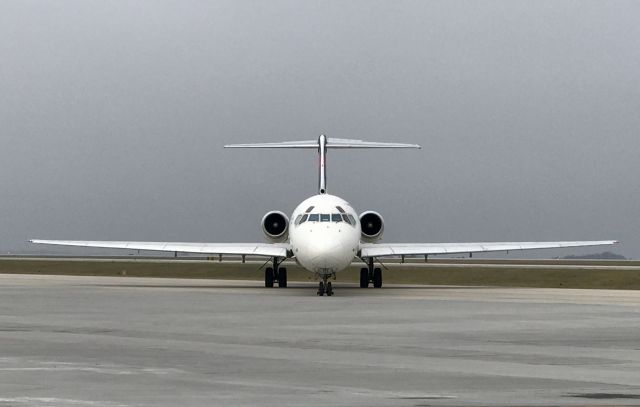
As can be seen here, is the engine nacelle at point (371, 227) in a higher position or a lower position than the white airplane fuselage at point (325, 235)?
higher

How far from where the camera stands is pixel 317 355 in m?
16.7

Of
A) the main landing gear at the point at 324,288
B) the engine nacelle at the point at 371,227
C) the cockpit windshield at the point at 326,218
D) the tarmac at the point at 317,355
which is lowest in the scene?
the tarmac at the point at 317,355

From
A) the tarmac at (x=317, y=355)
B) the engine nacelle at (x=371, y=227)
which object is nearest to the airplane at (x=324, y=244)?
the engine nacelle at (x=371, y=227)

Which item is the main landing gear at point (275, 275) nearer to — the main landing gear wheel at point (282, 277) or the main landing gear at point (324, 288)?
the main landing gear wheel at point (282, 277)

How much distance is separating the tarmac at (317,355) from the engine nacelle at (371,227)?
1542 cm

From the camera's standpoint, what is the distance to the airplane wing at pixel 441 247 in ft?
149

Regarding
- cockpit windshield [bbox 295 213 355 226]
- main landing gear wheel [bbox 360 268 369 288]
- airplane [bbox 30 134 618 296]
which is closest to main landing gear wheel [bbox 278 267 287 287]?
airplane [bbox 30 134 618 296]

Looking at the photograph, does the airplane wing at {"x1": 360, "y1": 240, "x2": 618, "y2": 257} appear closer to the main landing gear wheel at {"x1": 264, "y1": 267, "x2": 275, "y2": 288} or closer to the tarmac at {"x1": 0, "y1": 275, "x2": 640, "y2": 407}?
the main landing gear wheel at {"x1": 264, "y1": 267, "x2": 275, "y2": 288}

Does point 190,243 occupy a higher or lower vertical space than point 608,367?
higher

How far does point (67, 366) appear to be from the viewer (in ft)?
49.0

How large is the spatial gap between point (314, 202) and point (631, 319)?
698 inches

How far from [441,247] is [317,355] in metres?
31.6

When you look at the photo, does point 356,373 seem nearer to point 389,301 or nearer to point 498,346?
point 498,346

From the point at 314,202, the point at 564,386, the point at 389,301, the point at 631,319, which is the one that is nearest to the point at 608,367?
the point at 564,386
